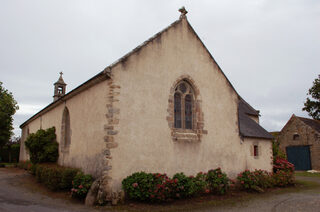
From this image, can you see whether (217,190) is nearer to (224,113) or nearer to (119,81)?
(224,113)

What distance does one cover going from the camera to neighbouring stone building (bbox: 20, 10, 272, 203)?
9039 millimetres

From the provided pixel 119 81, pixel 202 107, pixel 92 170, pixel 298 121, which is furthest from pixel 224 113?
pixel 298 121

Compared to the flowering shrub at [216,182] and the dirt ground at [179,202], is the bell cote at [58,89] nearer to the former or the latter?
the dirt ground at [179,202]

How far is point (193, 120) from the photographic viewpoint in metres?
11.6

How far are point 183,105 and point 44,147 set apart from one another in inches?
326

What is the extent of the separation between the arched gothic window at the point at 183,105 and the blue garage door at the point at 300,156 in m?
18.8

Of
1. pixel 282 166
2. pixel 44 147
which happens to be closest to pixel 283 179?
pixel 282 166

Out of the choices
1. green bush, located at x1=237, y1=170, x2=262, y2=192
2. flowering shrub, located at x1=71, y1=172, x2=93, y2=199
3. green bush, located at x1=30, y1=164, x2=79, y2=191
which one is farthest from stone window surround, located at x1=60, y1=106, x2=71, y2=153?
green bush, located at x1=237, y1=170, x2=262, y2=192

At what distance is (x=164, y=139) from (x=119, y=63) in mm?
3472

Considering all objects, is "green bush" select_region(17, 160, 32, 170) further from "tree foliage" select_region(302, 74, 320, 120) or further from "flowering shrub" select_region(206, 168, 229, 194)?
"tree foliage" select_region(302, 74, 320, 120)

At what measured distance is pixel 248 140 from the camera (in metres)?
13.9

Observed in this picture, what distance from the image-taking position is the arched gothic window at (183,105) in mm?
11098

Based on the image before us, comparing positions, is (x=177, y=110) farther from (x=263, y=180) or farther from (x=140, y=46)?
(x=263, y=180)

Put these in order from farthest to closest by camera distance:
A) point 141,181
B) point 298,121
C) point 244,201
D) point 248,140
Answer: point 298,121 < point 248,140 < point 244,201 < point 141,181
